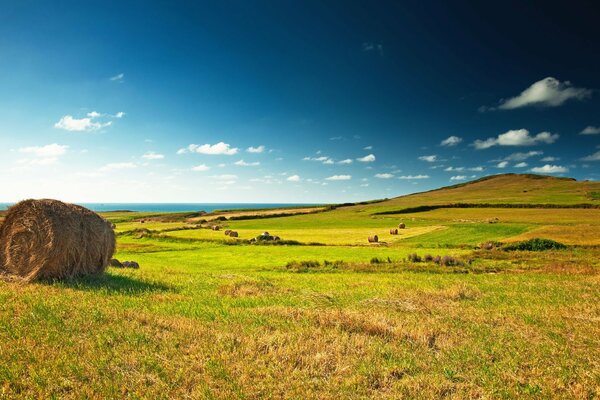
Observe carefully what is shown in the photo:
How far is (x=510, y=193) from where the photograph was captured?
132 m

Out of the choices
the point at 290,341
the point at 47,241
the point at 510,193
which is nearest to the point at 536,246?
the point at 290,341

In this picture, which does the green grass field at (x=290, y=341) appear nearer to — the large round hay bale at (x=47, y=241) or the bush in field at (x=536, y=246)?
the large round hay bale at (x=47, y=241)

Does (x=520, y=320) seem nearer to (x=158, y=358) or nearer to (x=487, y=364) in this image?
(x=487, y=364)

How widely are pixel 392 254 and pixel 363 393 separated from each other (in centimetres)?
2938

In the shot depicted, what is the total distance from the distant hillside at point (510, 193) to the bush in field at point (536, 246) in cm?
6971

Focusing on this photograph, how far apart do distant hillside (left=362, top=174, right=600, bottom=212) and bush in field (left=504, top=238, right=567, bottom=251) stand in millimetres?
69708

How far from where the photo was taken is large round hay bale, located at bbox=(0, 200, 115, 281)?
1538 centimetres

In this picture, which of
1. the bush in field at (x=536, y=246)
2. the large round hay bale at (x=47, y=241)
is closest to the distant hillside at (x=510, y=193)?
the bush in field at (x=536, y=246)

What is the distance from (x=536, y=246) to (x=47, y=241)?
1454 inches

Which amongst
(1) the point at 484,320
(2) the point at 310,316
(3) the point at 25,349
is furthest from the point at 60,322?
(1) the point at 484,320

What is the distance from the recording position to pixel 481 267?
2588 cm

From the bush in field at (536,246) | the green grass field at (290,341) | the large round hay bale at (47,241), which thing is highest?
the large round hay bale at (47,241)

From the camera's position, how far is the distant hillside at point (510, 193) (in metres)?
107

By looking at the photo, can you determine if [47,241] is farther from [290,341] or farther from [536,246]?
[536,246]
